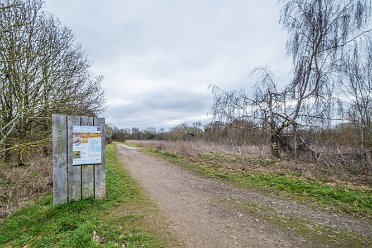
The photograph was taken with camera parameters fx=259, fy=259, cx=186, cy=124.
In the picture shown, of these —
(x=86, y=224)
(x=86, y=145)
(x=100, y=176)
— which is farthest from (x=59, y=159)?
(x=86, y=224)

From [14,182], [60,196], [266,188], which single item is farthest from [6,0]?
[266,188]

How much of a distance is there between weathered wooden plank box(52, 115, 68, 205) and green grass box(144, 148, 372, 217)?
Answer: 5.27 metres

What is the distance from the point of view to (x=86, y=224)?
474 cm

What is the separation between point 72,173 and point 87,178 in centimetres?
42

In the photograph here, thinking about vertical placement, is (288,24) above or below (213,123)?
above

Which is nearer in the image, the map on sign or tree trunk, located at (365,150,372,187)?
the map on sign

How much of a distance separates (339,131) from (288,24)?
5.98m

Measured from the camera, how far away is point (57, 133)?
5867mm

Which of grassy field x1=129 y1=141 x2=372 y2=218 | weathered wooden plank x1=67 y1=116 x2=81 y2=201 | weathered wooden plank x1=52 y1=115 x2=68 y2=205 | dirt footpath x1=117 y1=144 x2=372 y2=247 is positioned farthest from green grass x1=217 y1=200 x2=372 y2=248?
weathered wooden plank x1=52 y1=115 x2=68 y2=205

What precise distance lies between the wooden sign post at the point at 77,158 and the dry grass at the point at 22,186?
7.79 ft

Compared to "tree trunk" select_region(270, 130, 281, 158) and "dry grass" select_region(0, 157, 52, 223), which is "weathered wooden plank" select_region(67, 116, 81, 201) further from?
"tree trunk" select_region(270, 130, 281, 158)

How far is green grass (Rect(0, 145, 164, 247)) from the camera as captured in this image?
4.23m

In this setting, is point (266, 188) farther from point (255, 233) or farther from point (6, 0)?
point (6, 0)

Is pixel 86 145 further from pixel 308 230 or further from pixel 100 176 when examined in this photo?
pixel 308 230
